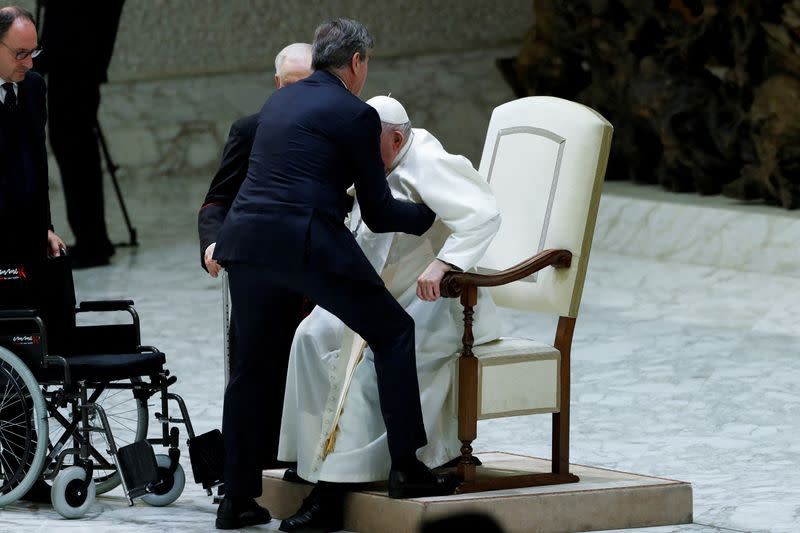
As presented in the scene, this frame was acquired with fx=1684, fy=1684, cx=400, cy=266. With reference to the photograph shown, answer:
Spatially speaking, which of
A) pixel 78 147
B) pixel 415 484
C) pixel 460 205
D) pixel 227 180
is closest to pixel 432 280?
pixel 460 205

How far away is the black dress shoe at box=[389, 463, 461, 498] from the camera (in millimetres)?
4516

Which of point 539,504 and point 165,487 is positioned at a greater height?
point 539,504

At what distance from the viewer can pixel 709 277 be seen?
30.3 feet

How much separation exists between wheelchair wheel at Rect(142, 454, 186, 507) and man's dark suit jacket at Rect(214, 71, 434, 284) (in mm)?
855

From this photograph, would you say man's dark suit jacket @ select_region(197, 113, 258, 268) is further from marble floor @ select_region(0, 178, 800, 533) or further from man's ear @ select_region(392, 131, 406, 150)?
marble floor @ select_region(0, 178, 800, 533)

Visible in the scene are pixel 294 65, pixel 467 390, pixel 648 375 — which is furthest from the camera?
pixel 648 375

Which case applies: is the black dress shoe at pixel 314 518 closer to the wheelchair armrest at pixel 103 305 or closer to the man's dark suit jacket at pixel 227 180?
the man's dark suit jacket at pixel 227 180

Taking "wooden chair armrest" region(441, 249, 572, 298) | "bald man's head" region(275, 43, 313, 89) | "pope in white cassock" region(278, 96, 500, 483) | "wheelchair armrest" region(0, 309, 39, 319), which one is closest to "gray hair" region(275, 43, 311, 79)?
"bald man's head" region(275, 43, 313, 89)

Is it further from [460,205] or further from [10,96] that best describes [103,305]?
[460,205]

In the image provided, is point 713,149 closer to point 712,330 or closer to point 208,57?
point 712,330

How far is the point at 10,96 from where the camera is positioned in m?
5.10

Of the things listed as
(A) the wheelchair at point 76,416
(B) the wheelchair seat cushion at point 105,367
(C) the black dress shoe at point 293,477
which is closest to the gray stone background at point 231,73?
(A) the wheelchair at point 76,416

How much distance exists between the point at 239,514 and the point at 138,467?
38cm

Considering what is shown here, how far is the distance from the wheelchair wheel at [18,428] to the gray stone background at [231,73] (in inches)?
302
